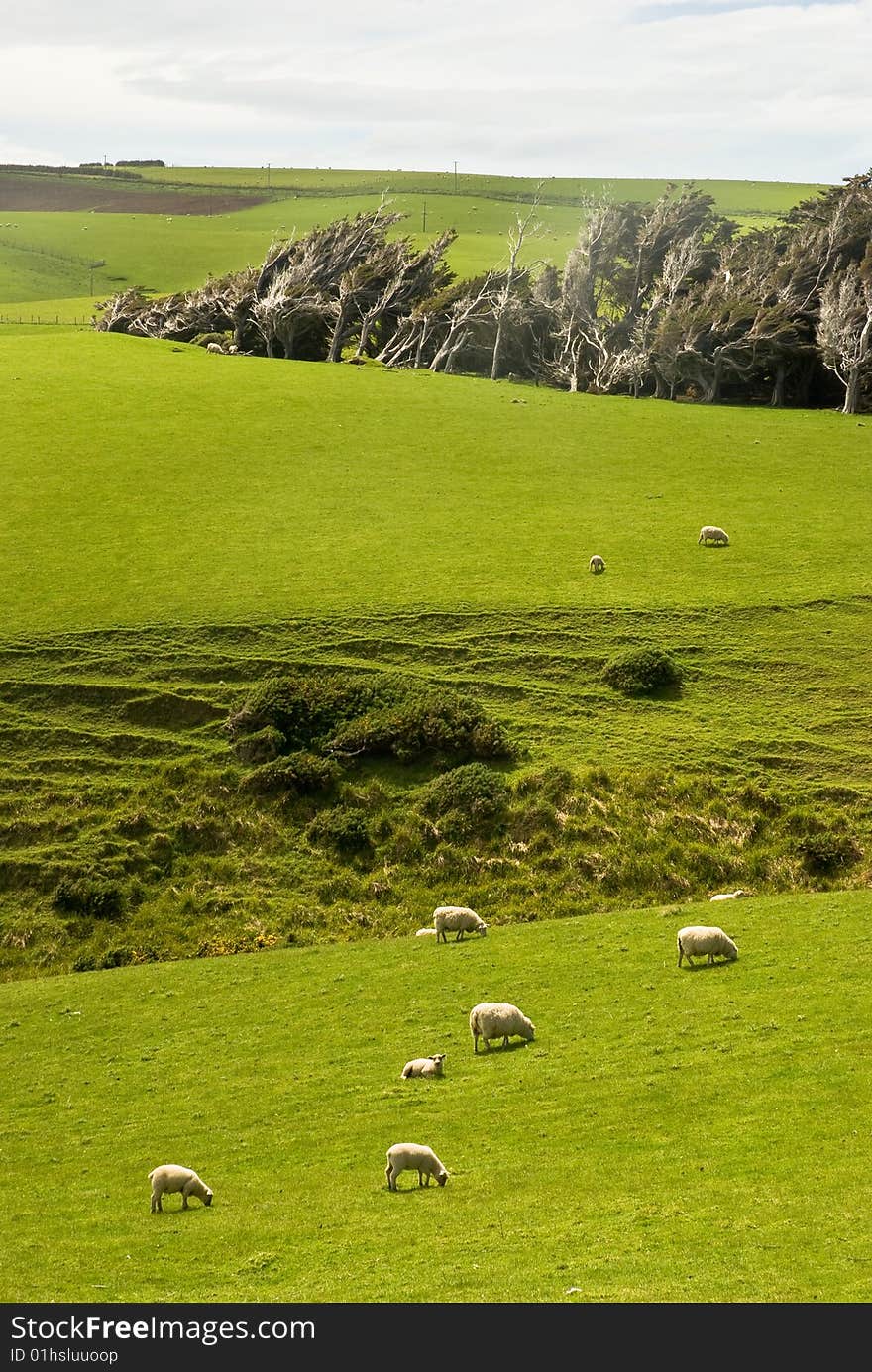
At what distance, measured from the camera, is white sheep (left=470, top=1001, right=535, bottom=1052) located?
25.5 m

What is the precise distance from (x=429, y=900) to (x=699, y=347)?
201 feet

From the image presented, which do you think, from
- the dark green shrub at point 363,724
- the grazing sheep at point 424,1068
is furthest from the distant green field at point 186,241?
the grazing sheep at point 424,1068

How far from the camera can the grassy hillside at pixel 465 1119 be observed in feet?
54.6

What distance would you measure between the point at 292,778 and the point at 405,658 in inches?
313

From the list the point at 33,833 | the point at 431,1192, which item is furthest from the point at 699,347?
the point at 431,1192

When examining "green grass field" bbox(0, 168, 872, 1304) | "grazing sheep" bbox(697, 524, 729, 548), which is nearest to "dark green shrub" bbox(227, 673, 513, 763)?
"green grass field" bbox(0, 168, 872, 1304)

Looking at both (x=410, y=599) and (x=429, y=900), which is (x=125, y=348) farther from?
(x=429, y=900)

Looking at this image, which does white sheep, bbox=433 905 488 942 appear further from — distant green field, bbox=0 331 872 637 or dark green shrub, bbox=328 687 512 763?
distant green field, bbox=0 331 872 637

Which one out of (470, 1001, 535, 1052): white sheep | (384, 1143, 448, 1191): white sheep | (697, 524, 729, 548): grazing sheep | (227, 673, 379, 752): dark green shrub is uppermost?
(697, 524, 729, 548): grazing sheep

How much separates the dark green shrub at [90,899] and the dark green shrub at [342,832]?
6.38m

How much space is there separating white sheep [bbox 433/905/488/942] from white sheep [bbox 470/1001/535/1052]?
7.76m

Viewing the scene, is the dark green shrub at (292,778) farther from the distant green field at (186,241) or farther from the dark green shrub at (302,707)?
the distant green field at (186,241)

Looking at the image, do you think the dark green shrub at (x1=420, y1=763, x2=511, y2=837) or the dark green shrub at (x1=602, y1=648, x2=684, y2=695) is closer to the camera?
the dark green shrub at (x1=420, y1=763, x2=511, y2=837)

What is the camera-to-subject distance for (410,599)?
49719mm
